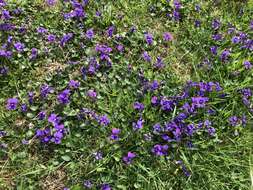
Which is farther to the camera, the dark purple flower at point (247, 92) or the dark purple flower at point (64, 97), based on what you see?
the dark purple flower at point (247, 92)

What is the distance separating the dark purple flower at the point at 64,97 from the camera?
368 centimetres

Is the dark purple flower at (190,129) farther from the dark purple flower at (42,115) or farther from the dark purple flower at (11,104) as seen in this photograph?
the dark purple flower at (11,104)

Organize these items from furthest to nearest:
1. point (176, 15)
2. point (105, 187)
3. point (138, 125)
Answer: point (176, 15) → point (138, 125) → point (105, 187)

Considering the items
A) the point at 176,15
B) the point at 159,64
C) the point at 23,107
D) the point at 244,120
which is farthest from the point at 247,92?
the point at 23,107

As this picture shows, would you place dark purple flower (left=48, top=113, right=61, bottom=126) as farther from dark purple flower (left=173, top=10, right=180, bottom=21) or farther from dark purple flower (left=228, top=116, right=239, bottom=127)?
dark purple flower (left=173, top=10, right=180, bottom=21)

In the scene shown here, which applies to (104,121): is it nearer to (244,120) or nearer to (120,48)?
(120,48)

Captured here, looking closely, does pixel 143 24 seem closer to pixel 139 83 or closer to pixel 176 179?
pixel 139 83

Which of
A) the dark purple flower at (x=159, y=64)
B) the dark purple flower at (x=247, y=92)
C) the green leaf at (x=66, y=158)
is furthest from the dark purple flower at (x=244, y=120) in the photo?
the green leaf at (x=66, y=158)

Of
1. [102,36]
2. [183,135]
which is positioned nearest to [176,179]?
[183,135]

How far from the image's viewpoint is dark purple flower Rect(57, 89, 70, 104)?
3684 mm

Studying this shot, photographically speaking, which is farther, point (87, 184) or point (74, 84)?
point (74, 84)

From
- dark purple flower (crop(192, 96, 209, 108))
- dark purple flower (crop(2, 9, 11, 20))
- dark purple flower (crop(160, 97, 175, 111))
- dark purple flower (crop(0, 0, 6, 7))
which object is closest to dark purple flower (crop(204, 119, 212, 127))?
dark purple flower (crop(192, 96, 209, 108))

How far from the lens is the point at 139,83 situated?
3918 millimetres

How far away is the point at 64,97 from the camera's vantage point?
12.1 ft
